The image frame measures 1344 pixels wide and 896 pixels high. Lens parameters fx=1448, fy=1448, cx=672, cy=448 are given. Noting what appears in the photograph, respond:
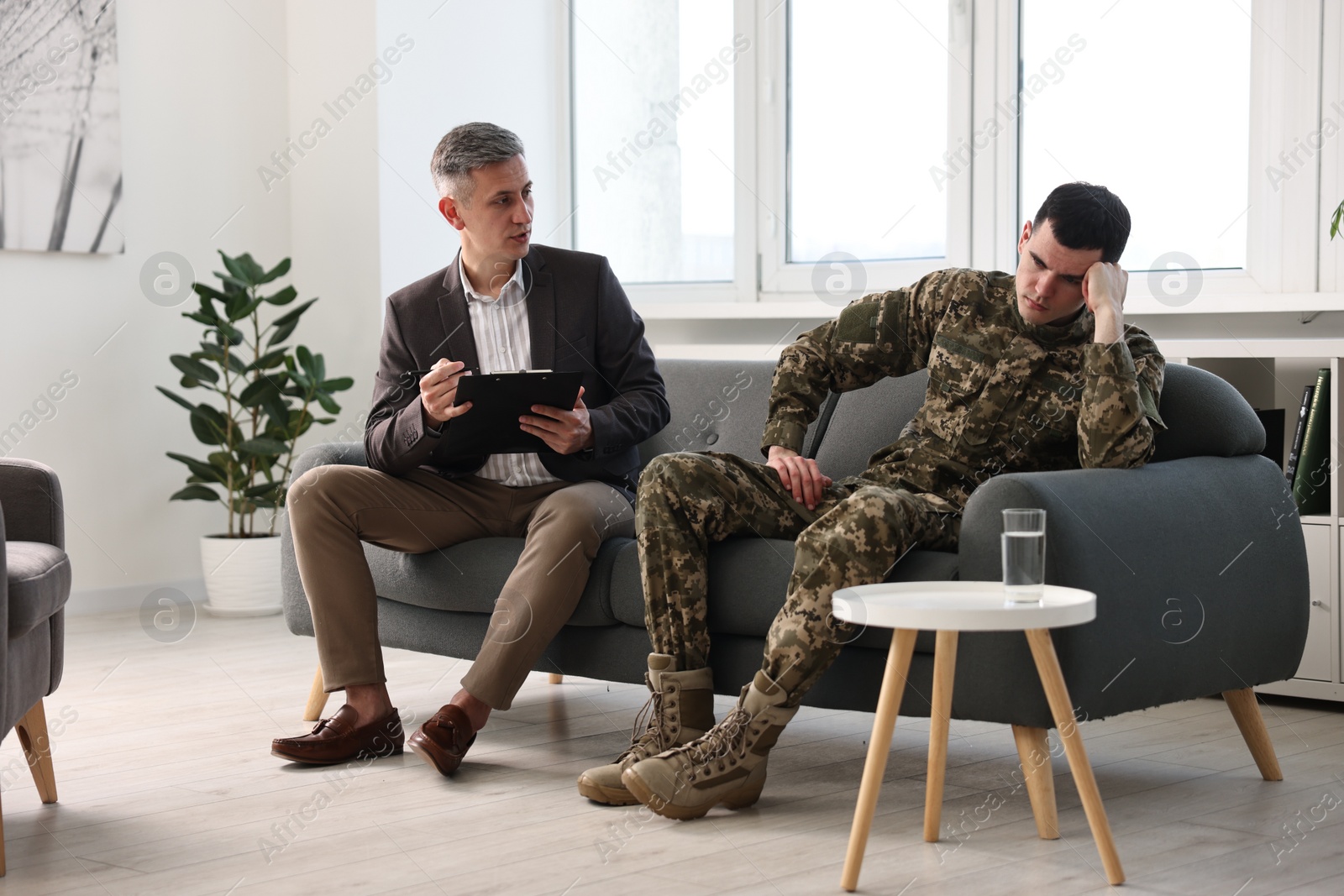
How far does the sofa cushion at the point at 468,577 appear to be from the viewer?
2.54 m

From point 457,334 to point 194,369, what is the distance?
1703mm

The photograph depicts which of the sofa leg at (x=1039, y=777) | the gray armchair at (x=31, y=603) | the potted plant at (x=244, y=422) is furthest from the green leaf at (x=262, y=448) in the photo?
the sofa leg at (x=1039, y=777)

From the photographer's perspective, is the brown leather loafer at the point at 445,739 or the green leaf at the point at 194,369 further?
the green leaf at the point at 194,369

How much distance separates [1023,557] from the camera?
1833 millimetres

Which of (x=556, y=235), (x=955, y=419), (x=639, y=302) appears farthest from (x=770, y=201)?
(x=955, y=419)

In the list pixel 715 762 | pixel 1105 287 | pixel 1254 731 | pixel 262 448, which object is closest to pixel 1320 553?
pixel 1254 731

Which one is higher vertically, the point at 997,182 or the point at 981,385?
Result: the point at 997,182

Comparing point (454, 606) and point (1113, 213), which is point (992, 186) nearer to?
point (1113, 213)

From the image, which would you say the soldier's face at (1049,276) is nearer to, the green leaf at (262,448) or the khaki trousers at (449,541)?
the khaki trousers at (449,541)

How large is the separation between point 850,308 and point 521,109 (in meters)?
2.44

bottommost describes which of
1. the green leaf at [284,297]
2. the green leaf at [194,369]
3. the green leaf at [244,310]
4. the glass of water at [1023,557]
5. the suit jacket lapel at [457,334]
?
the glass of water at [1023,557]

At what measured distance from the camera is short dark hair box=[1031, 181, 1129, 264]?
2273mm

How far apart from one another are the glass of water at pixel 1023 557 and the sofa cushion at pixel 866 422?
89 centimetres

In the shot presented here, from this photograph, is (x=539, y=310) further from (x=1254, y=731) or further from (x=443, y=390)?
(x=1254, y=731)
